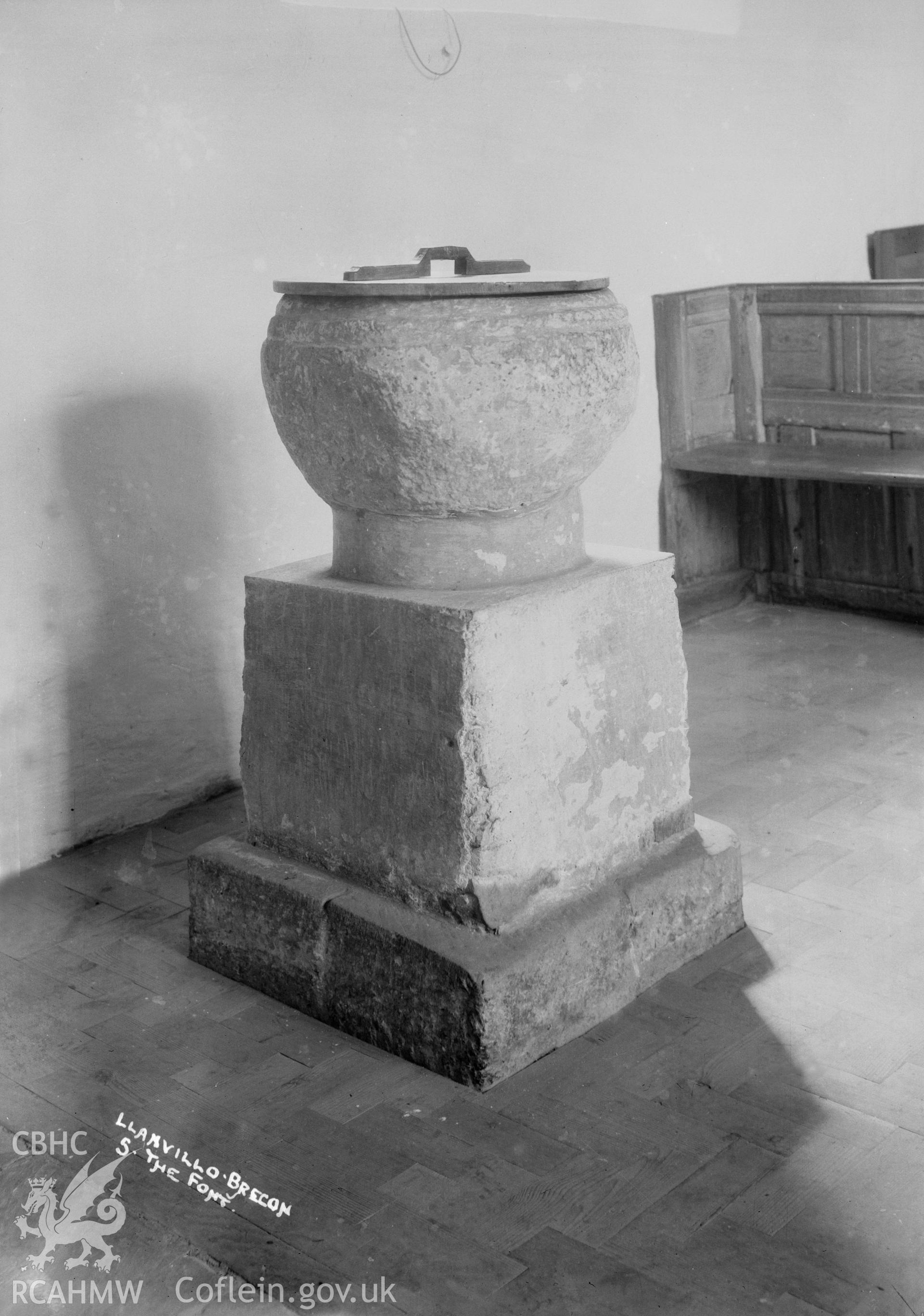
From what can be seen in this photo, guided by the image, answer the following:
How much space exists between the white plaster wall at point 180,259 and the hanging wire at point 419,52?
0.07ft

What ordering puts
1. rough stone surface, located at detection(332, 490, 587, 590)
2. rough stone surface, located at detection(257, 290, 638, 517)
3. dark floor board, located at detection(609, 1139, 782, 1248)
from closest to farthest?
dark floor board, located at detection(609, 1139, 782, 1248)
rough stone surface, located at detection(257, 290, 638, 517)
rough stone surface, located at detection(332, 490, 587, 590)

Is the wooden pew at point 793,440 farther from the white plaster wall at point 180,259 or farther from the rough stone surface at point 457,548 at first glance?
the rough stone surface at point 457,548

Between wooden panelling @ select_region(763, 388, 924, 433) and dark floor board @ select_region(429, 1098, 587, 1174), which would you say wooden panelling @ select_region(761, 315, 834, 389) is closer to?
wooden panelling @ select_region(763, 388, 924, 433)

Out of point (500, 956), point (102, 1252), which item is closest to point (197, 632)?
point (500, 956)

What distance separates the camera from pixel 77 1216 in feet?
6.93

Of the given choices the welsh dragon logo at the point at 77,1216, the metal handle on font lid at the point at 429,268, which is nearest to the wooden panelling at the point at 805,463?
the metal handle on font lid at the point at 429,268

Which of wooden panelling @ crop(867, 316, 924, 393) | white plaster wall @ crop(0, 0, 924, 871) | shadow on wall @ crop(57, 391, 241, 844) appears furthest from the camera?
wooden panelling @ crop(867, 316, 924, 393)

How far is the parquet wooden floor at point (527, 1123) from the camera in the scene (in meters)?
1.95

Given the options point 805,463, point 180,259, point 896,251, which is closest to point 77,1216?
point 180,259

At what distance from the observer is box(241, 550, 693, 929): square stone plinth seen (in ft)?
8.00

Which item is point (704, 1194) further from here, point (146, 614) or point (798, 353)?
point (798, 353)

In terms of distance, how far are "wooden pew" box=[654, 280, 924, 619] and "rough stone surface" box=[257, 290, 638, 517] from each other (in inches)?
93.7

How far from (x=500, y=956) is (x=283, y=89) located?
2364 millimetres

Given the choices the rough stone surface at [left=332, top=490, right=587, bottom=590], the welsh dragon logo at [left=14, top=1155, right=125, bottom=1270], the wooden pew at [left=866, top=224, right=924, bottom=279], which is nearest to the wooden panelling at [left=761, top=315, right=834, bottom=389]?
the wooden pew at [left=866, top=224, right=924, bottom=279]
